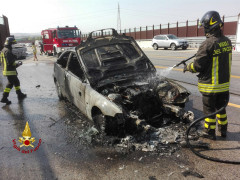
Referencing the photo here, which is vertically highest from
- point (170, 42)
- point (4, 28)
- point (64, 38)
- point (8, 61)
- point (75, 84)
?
point (4, 28)

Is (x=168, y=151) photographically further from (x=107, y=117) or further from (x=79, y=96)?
(x=79, y=96)

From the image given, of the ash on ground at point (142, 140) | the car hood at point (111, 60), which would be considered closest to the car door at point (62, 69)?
the car hood at point (111, 60)

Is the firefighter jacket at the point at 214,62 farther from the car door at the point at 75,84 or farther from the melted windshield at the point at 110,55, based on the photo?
the car door at the point at 75,84

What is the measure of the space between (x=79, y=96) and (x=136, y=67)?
4.61 ft

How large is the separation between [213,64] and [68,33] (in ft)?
57.2

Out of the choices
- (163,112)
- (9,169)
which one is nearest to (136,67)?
(163,112)

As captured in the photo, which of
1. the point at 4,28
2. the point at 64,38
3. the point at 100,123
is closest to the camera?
the point at 100,123

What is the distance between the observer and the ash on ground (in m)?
3.34

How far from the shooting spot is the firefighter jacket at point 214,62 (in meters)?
3.16

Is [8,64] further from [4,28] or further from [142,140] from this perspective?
[4,28]

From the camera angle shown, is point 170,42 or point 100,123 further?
point 170,42

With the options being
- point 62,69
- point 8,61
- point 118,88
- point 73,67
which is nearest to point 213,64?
point 118,88

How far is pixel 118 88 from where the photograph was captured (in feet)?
12.9

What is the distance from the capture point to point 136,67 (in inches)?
183
